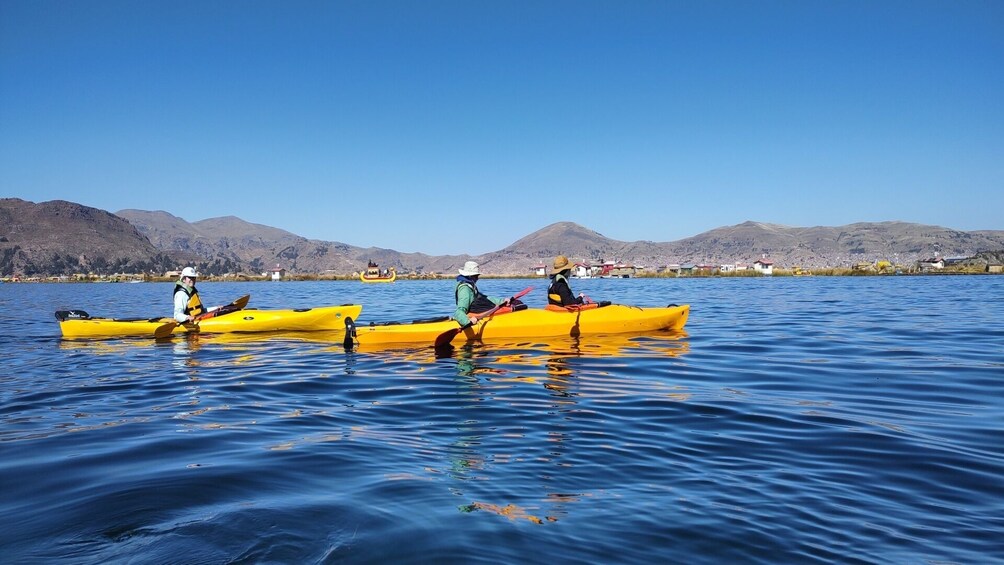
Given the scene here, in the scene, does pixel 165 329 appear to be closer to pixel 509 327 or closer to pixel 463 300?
pixel 463 300

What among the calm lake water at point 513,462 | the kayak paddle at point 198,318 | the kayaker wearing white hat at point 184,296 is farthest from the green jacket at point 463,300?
the kayaker wearing white hat at point 184,296

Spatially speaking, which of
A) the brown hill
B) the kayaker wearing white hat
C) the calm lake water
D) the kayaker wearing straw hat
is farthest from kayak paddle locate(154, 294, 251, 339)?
the brown hill

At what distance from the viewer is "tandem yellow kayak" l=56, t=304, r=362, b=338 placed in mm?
16500

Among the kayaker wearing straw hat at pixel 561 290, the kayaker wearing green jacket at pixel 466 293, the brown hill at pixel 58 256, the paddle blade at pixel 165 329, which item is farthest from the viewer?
the brown hill at pixel 58 256

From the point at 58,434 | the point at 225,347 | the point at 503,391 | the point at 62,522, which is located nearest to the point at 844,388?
the point at 503,391

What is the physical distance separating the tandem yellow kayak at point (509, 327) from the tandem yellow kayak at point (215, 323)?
13.0ft

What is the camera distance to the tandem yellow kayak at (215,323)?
650 inches

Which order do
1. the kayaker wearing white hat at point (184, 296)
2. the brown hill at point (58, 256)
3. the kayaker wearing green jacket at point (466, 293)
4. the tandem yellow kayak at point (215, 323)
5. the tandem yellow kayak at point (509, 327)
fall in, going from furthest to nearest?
1. the brown hill at point (58, 256)
2. the tandem yellow kayak at point (215, 323)
3. the kayaker wearing white hat at point (184, 296)
4. the tandem yellow kayak at point (509, 327)
5. the kayaker wearing green jacket at point (466, 293)

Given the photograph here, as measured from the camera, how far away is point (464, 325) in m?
13.1

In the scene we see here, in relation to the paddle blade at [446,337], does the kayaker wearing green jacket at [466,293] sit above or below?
above

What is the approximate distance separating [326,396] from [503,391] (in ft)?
8.18

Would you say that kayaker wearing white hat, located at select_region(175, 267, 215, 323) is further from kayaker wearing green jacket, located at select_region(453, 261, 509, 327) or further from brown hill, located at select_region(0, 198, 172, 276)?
brown hill, located at select_region(0, 198, 172, 276)

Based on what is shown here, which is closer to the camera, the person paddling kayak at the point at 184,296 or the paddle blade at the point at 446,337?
the paddle blade at the point at 446,337

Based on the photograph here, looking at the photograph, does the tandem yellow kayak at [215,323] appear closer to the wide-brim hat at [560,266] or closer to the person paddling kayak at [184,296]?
the person paddling kayak at [184,296]
